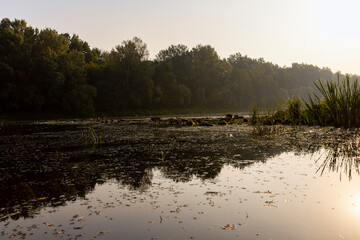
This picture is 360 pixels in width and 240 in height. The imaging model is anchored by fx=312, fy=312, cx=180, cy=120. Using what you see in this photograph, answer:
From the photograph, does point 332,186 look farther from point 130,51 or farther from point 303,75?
point 303,75

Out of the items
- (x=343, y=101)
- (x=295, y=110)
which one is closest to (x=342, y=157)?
(x=343, y=101)

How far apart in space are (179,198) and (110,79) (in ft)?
192

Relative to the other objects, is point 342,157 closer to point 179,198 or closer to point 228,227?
point 179,198

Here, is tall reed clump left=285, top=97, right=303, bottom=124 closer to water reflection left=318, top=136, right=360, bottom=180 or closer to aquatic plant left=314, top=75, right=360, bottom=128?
aquatic plant left=314, top=75, right=360, bottom=128

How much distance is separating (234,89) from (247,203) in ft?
294

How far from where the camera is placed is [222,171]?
24.5 ft

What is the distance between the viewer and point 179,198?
5441 millimetres

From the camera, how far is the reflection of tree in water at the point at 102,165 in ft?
19.2

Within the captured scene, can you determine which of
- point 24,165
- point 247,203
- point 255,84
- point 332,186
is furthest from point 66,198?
point 255,84

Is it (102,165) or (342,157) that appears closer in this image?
(102,165)

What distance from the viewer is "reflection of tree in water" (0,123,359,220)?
19.2 ft

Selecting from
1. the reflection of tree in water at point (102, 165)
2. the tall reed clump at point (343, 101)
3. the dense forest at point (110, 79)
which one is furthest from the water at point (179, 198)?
the dense forest at point (110, 79)

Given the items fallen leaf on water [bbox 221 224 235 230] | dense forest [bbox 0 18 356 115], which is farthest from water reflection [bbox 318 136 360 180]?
dense forest [bbox 0 18 356 115]

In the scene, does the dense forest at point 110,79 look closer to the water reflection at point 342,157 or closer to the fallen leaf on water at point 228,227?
the water reflection at point 342,157
